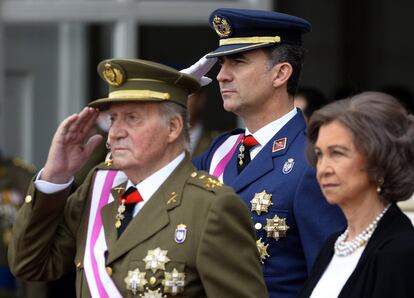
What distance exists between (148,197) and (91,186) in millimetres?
332

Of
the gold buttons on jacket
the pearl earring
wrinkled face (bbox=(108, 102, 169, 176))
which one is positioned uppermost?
wrinkled face (bbox=(108, 102, 169, 176))

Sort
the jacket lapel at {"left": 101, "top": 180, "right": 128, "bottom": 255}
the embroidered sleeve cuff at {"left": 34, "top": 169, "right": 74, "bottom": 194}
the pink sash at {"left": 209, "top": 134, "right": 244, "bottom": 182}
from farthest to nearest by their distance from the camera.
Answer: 1. the pink sash at {"left": 209, "top": 134, "right": 244, "bottom": 182}
2. the embroidered sleeve cuff at {"left": 34, "top": 169, "right": 74, "bottom": 194}
3. the jacket lapel at {"left": 101, "top": 180, "right": 128, "bottom": 255}

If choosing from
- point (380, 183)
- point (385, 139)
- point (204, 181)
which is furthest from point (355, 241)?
point (204, 181)

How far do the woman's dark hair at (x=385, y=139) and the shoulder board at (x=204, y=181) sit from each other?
41 centimetres

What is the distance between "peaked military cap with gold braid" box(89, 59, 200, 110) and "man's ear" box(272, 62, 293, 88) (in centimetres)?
59

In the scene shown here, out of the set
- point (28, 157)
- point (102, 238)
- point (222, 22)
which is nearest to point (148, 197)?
point (102, 238)

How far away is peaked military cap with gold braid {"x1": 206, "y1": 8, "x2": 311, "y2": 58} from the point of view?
4766mm

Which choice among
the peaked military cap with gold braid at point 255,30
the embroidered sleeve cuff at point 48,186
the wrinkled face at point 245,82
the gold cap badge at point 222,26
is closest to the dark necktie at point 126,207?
the embroidered sleeve cuff at point 48,186

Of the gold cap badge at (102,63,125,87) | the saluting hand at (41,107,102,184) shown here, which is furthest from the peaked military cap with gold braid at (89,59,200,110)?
the saluting hand at (41,107,102,184)

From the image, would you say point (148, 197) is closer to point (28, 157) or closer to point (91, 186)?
point (91, 186)

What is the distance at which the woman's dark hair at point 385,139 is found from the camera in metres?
3.94

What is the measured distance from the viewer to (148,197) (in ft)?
13.6

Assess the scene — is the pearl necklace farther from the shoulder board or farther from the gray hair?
the gray hair

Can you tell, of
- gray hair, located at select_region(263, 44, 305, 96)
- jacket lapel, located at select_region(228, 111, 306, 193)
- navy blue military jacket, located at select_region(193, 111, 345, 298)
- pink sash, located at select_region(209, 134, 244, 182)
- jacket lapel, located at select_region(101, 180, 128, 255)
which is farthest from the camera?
pink sash, located at select_region(209, 134, 244, 182)
